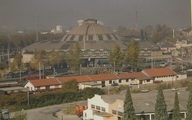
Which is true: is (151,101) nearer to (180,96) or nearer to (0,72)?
(180,96)

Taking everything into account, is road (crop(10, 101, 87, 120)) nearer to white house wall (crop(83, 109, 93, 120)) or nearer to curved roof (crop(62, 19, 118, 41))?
white house wall (crop(83, 109, 93, 120))

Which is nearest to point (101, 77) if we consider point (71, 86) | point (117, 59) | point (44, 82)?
point (71, 86)

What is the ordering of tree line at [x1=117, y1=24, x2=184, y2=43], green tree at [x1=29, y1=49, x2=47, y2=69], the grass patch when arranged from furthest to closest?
tree line at [x1=117, y1=24, x2=184, y2=43], green tree at [x1=29, y1=49, x2=47, y2=69], the grass patch

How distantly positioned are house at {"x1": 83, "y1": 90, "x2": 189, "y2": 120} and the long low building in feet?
11.8

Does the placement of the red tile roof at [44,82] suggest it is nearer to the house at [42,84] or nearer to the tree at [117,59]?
the house at [42,84]

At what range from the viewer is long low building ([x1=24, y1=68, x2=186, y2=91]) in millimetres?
12190

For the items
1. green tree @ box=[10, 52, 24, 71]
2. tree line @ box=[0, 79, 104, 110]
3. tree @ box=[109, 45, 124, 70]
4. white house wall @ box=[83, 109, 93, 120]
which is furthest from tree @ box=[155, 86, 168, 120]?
green tree @ box=[10, 52, 24, 71]

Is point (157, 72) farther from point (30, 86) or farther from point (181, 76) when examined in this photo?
point (30, 86)

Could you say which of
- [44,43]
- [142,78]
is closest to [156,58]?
[44,43]

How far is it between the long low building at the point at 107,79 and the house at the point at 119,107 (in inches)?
141

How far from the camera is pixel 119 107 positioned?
25.6ft

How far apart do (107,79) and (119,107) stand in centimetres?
532

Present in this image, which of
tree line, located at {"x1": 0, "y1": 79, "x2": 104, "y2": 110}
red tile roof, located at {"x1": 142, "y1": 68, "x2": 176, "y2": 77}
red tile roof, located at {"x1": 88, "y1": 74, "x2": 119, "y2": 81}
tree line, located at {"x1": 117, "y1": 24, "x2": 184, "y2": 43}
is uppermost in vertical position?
tree line, located at {"x1": 117, "y1": 24, "x2": 184, "y2": 43}

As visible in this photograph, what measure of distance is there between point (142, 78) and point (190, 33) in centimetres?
1986
